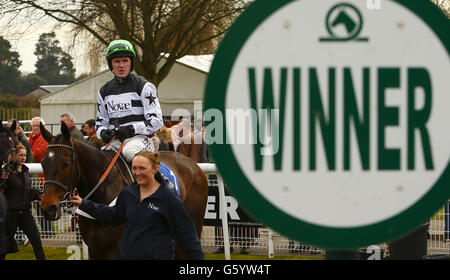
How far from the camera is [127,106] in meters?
5.63

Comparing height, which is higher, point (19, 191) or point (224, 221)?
point (19, 191)

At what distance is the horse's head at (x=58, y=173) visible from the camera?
16.4 feet

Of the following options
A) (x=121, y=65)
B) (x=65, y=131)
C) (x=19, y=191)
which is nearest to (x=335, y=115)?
(x=65, y=131)

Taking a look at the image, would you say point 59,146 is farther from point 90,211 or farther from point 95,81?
point 95,81

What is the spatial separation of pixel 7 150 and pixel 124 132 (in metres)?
2.61

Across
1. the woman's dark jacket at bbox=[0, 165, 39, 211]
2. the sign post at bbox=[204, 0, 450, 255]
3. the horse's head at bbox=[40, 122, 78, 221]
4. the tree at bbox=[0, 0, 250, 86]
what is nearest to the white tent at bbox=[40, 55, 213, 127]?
the tree at bbox=[0, 0, 250, 86]

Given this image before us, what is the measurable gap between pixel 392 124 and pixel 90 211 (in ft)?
12.1

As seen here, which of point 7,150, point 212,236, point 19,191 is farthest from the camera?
point 212,236

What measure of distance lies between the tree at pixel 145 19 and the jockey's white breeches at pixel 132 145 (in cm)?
1209

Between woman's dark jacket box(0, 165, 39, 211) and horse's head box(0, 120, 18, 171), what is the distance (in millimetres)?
201

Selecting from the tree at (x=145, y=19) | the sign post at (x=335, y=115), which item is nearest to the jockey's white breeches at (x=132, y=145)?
the sign post at (x=335, y=115)

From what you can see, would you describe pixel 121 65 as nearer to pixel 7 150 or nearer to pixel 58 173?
pixel 58 173

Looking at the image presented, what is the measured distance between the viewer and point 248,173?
1.00 metres
